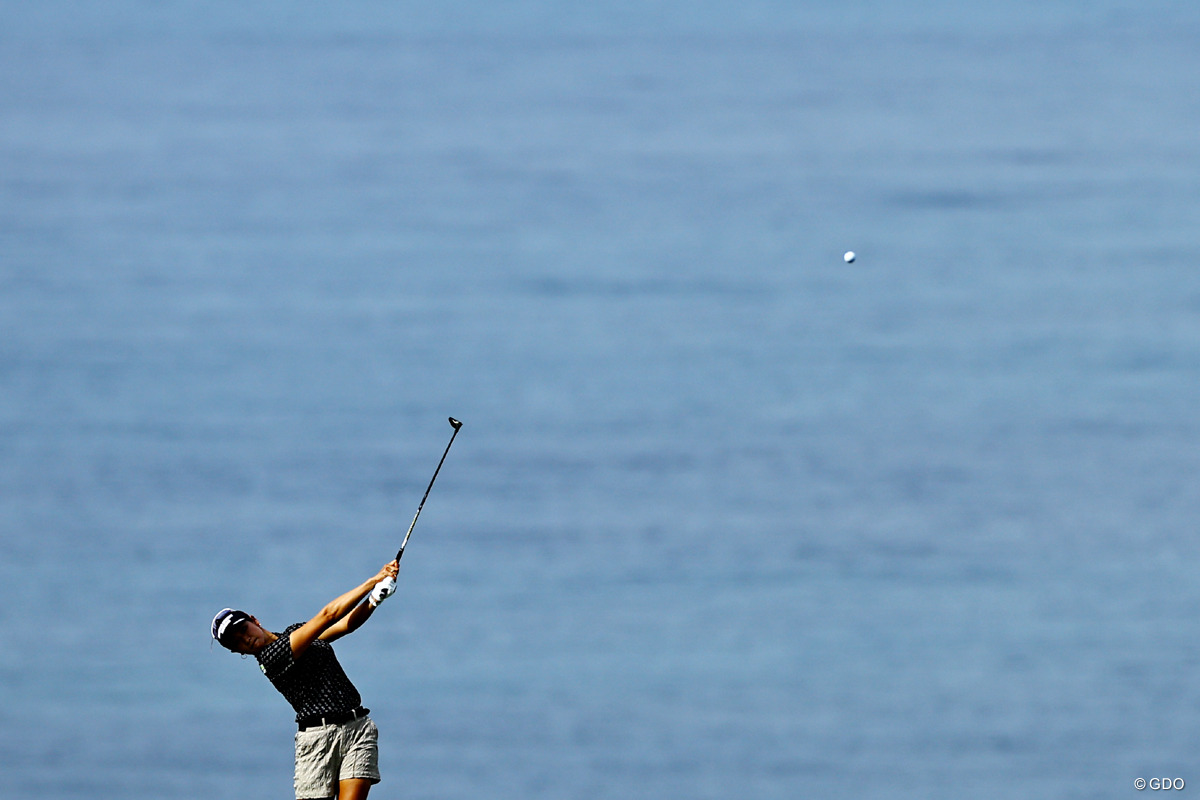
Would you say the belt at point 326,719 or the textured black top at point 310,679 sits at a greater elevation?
the textured black top at point 310,679

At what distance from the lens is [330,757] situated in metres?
4.92

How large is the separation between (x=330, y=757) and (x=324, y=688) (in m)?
0.28

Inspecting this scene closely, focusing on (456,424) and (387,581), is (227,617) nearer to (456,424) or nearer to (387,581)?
(387,581)

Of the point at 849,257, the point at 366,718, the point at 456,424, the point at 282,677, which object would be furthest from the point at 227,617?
the point at 849,257

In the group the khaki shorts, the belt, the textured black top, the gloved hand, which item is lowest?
the khaki shorts

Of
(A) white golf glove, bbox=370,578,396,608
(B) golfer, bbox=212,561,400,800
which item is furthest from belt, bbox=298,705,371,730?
(A) white golf glove, bbox=370,578,396,608

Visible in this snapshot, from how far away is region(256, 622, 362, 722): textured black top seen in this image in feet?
15.8

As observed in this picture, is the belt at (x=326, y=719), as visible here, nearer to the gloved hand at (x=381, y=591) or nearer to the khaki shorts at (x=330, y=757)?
the khaki shorts at (x=330, y=757)

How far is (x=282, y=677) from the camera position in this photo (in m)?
4.86

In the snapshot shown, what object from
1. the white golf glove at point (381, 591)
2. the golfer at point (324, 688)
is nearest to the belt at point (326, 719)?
the golfer at point (324, 688)

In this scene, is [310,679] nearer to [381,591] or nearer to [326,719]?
[326,719]

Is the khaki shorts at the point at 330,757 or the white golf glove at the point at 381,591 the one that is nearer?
the white golf glove at the point at 381,591

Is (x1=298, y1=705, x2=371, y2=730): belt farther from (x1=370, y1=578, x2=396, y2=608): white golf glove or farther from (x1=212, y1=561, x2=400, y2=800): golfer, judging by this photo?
(x1=370, y1=578, x2=396, y2=608): white golf glove

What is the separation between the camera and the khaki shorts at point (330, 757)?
4906 mm
